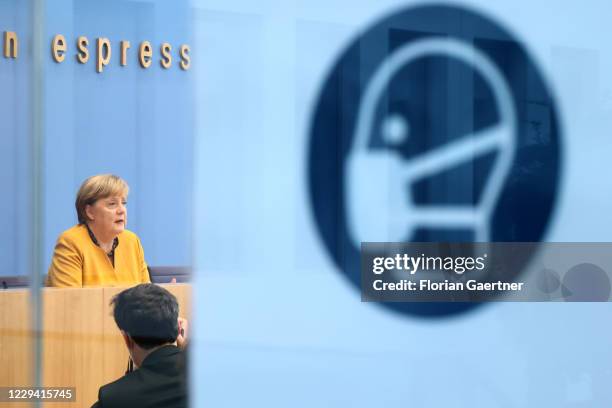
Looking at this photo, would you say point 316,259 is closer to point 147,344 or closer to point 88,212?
point 147,344

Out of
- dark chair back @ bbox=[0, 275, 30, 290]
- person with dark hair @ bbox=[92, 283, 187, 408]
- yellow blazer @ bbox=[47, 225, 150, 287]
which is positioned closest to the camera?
person with dark hair @ bbox=[92, 283, 187, 408]

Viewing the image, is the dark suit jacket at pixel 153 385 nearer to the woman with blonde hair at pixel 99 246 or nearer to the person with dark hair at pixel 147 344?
the person with dark hair at pixel 147 344

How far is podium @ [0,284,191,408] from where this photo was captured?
2.87 m

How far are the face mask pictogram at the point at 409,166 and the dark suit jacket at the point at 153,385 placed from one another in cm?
60

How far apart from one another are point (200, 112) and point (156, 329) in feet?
2.45

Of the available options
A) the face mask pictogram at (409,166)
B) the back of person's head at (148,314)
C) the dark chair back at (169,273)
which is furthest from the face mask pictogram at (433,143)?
the back of person's head at (148,314)

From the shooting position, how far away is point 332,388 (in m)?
2.41

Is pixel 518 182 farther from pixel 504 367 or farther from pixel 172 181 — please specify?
pixel 172 181

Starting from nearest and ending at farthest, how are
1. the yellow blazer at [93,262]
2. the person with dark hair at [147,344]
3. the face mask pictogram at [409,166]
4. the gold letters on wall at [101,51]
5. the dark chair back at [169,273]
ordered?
1. the face mask pictogram at [409,166]
2. the dark chair back at [169,273]
3. the person with dark hair at [147,344]
4. the gold letters on wall at [101,51]
5. the yellow blazer at [93,262]

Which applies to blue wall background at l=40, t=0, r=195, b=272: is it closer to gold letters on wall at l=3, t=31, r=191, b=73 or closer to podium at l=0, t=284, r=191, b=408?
gold letters on wall at l=3, t=31, r=191, b=73

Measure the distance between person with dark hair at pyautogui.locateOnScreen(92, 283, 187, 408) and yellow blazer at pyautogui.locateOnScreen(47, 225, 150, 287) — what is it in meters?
0.15

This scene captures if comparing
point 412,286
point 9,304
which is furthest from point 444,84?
point 9,304

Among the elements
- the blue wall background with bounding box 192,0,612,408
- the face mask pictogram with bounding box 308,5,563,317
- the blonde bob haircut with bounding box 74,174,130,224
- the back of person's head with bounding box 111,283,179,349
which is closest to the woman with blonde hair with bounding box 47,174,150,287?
the blonde bob haircut with bounding box 74,174,130,224

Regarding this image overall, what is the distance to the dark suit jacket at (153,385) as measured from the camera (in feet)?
8.36
